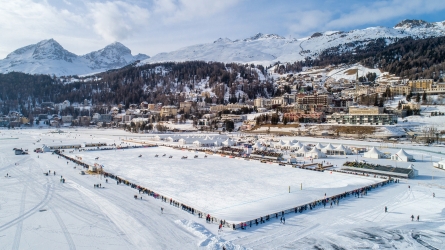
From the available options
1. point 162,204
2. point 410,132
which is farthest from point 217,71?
point 162,204

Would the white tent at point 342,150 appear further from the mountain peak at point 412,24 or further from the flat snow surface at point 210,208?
the mountain peak at point 412,24

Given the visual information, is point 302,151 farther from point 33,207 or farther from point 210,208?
point 33,207

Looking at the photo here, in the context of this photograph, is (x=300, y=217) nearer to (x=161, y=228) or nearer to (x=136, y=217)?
(x=161, y=228)

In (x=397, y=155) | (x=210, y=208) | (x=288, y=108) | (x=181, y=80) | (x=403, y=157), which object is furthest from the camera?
(x=181, y=80)

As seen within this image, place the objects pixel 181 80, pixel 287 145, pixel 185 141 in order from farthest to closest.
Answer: pixel 181 80 < pixel 185 141 < pixel 287 145

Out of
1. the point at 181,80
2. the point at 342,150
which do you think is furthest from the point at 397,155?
the point at 181,80

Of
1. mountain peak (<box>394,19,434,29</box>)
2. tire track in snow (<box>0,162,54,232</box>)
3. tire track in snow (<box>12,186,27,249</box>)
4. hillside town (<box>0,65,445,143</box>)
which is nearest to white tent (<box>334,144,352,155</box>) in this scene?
hillside town (<box>0,65,445,143</box>)
